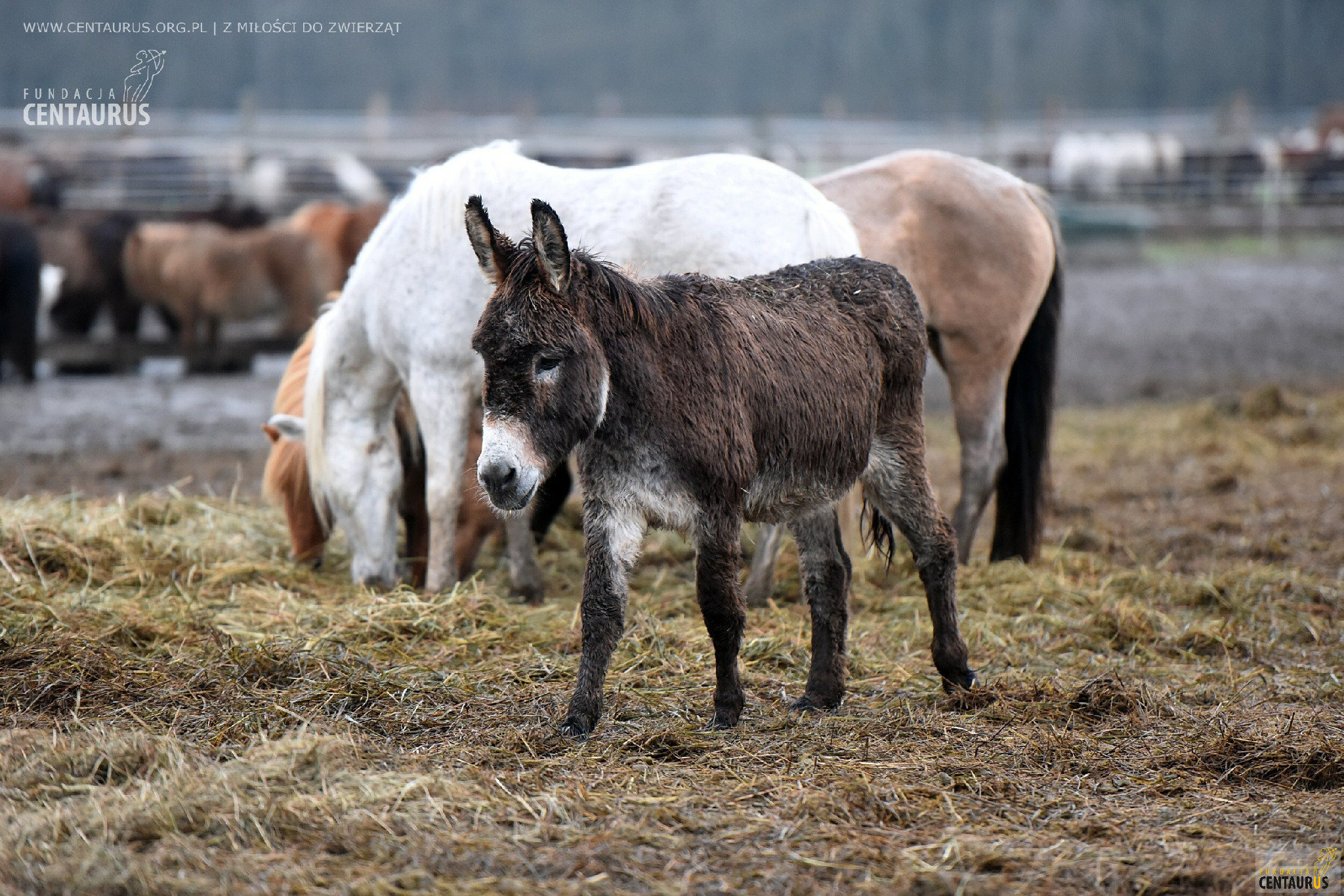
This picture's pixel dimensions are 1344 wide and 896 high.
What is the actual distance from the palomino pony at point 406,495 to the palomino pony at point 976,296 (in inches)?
74.2

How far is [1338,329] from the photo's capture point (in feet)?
39.5

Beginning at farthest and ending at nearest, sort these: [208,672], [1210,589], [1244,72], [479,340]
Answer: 1. [1244,72]
2. [1210,589]
3. [208,672]
4. [479,340]

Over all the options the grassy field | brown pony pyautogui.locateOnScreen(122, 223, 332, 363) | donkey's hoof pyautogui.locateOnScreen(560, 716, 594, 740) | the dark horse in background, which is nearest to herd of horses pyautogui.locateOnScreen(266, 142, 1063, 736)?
donkey's hoof pyautogui.locateOnScreen(560, 716, 594, 740)

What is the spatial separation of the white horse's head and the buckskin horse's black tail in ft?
9.07

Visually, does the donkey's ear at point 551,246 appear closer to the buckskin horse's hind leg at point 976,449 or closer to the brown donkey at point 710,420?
the brown donkey at point 710,420

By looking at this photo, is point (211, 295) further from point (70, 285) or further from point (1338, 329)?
point (1338, 329)

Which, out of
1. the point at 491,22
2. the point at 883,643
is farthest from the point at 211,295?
the point at 491,22

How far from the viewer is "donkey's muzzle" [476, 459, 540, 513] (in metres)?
2.86

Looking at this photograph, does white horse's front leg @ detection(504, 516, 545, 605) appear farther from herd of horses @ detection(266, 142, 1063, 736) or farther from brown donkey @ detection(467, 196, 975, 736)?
brown donkey @ detection(467, 196, 975, 736)

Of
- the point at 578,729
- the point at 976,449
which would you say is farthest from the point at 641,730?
the point at 976,449

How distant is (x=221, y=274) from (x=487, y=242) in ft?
32.4

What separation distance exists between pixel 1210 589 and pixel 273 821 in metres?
3.83

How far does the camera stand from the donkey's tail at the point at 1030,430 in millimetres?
5512

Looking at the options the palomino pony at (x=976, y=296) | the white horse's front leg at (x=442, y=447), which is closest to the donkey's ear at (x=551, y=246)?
the white horse's front leg at (x=442, y=447)
